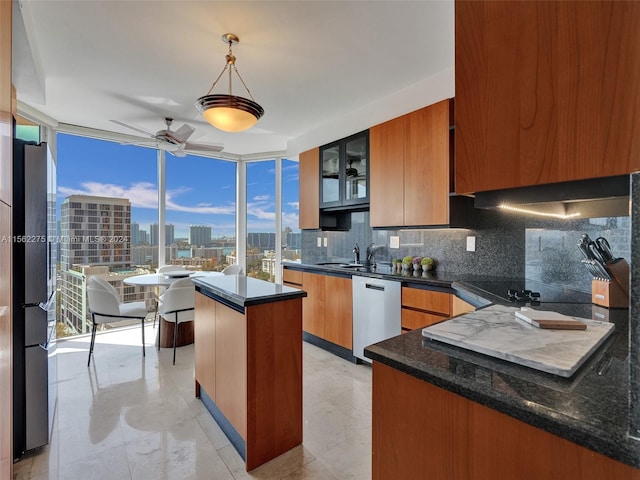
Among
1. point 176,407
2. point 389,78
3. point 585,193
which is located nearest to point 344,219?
point 389,78

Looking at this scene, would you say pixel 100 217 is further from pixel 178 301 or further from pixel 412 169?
pixel 412 169

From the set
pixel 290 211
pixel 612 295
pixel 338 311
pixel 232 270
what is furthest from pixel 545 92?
pixel 290 211

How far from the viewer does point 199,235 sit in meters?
4.98

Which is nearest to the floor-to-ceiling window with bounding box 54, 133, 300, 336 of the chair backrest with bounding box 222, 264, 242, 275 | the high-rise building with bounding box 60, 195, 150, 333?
the high-rise building with bounding box 60, 195, 150, 333

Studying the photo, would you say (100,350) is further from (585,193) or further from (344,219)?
(585,193)

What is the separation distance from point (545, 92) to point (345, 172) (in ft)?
9.73

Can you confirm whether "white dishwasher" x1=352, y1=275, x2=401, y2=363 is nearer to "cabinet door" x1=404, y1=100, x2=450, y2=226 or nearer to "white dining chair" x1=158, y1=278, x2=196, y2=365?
"cabinet door" x1=404, y1=100, x2=450, y2=226

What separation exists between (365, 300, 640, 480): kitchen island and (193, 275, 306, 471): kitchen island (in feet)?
3.12

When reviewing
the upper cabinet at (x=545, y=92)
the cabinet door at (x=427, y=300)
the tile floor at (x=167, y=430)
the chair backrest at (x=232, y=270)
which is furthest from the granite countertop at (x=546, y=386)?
the chair backrest at (x=232, y=270)

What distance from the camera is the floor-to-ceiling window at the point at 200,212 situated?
15.6 feet

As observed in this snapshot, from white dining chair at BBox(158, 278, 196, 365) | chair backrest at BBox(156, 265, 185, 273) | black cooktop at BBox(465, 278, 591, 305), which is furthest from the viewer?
chair backrest at BBox(156, 265, 185, 273)

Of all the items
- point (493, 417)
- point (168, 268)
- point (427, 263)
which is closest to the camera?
point (493, 417)

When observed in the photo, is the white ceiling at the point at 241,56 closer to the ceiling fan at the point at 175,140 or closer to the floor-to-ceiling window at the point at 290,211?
the ceiling fan at the point at 175,140

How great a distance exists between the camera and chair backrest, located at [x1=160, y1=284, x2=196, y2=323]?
317cm
